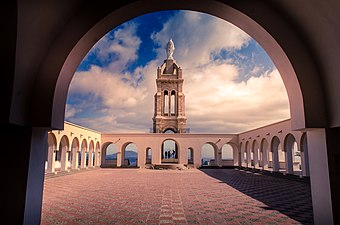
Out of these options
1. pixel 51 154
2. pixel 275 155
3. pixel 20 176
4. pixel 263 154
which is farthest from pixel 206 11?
pixel 263 154

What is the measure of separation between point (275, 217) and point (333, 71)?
4.27 m

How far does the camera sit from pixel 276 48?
3949 mm

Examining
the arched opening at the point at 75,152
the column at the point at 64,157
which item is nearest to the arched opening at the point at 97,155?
the arched opening at the point at 75,152

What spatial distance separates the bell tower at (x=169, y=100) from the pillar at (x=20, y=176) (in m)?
29.0

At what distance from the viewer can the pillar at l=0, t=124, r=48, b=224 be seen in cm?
327

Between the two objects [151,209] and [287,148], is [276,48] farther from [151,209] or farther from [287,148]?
[287,148]

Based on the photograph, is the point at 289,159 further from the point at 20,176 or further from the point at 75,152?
the point at 75,152

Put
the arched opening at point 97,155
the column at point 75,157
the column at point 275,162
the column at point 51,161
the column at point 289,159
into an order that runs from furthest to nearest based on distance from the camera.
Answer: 1. the arched opening at point 97,155
2. the column at point 75,157
3. the column at point 275,162
4. the column at point 51,161
5. the column at point 289,159

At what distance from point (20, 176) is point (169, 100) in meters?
31.8

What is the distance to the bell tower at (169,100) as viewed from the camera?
3309 centimetres

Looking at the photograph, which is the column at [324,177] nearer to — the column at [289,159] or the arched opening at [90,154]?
the column at [289,159]

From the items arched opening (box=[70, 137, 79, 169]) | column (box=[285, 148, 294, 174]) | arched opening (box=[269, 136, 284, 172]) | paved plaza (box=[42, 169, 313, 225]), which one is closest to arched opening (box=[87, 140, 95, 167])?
arched opening (box=[70, 137, 79, 169])

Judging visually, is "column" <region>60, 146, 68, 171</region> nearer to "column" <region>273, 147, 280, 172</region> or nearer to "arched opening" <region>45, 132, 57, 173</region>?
"arched opening" <region>45, 132, 57, 173</region>

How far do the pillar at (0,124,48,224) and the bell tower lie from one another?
29049mm
